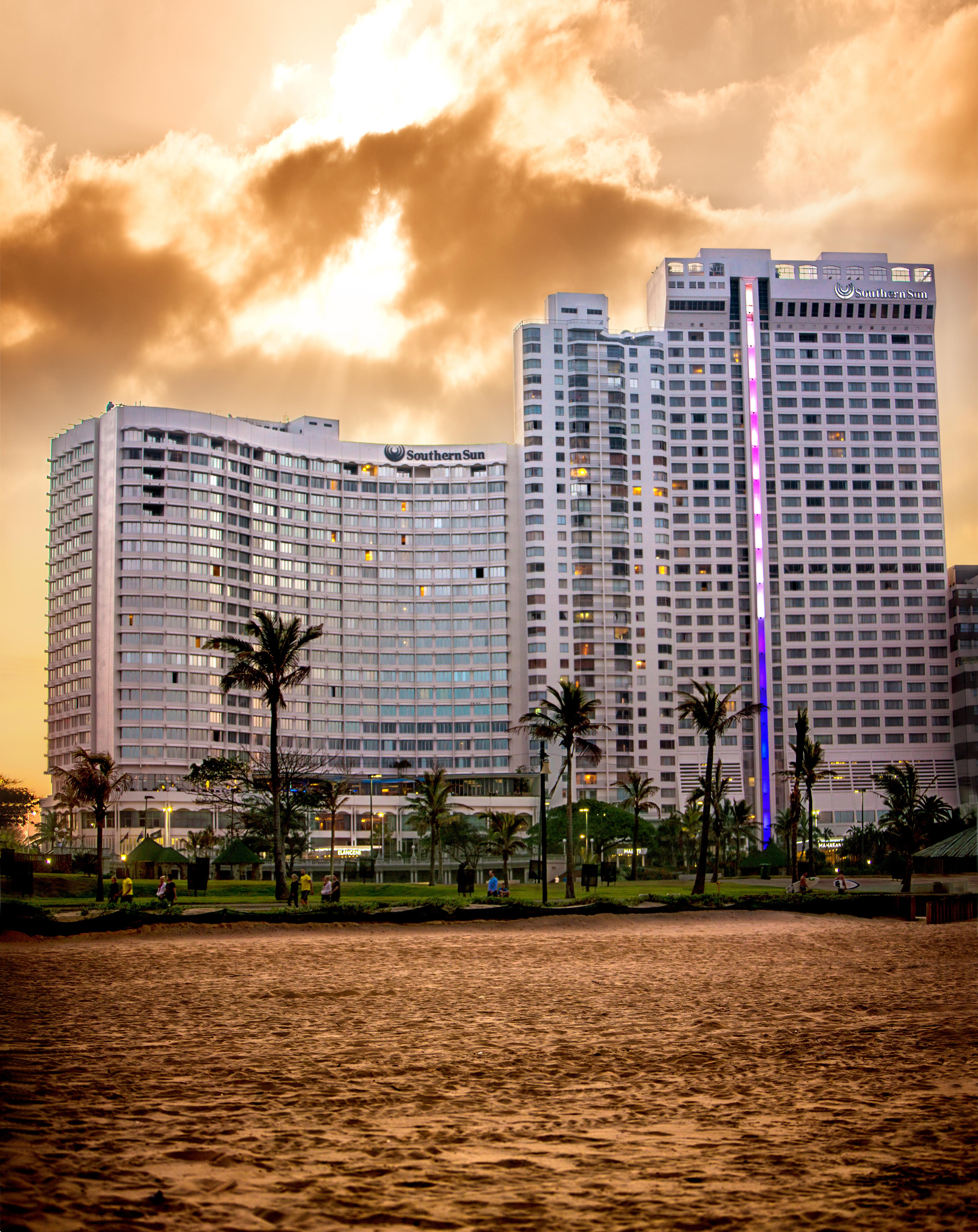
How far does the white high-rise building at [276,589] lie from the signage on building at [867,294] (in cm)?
5297

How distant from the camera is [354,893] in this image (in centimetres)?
6356

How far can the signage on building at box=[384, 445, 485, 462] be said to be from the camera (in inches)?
7303

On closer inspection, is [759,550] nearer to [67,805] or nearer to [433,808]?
[433,808]

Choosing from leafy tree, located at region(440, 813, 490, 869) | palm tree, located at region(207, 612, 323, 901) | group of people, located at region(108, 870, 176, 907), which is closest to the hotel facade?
leafy tree, located at region(440, 813, 490, 869)

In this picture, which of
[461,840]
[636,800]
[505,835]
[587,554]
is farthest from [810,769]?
[587,554]

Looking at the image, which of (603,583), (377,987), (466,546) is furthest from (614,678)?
(377,987)

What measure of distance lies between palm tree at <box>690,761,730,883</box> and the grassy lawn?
5.57 metres

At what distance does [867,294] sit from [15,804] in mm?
136188

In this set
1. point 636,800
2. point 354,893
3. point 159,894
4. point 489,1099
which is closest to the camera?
point 489,1099

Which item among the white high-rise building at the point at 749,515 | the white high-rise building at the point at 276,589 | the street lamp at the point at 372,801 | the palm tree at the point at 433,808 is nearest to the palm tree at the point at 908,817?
the palm tree at the point at 433,808

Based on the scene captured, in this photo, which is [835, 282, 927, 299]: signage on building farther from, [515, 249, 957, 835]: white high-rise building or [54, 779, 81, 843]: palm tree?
[54, 779, 81, 843]: palm tree

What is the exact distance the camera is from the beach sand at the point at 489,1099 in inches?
338

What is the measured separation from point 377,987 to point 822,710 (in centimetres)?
16499

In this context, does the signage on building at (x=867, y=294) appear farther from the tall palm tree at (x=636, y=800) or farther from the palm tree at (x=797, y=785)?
the palm tree at (x=797, y=785)
